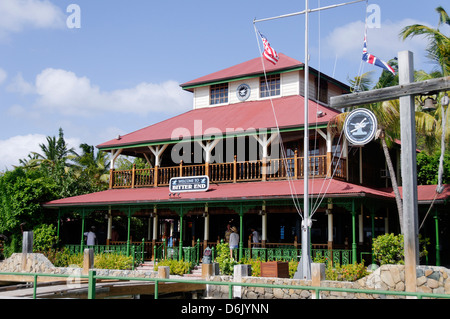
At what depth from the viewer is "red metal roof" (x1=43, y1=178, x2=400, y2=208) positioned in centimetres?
1978

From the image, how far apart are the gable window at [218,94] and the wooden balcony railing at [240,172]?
4106 mm

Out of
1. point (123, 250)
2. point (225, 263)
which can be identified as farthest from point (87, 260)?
point (225, 263)

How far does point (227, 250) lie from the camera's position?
2052 centimetres

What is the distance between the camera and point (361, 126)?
15.3 m

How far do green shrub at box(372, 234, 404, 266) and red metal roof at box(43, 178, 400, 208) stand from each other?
5.28 ft

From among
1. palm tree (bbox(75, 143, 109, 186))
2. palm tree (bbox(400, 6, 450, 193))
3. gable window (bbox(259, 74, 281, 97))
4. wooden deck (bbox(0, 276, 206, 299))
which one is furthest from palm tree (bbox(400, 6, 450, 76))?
palm tree (bbox(75, 143, 109, 186))

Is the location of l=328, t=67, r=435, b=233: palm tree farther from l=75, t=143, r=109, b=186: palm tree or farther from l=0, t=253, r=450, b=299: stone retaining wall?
l=75, t=143, r=109, b=186: palm tree

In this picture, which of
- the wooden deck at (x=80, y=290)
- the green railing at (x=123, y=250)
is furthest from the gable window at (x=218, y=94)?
the wooden deck at (x=80, y=290)

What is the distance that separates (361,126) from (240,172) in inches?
389

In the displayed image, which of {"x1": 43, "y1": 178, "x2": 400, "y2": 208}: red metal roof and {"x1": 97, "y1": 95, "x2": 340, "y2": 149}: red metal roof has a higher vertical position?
{"x1": 97, "y1": 95, "x2": 340, "y2": 149}: red metal roof

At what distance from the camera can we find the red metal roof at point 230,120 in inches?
904
